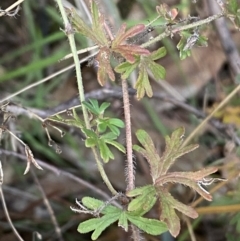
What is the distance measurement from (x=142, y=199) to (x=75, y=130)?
615 millimetres

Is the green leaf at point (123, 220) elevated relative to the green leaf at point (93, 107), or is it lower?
lower

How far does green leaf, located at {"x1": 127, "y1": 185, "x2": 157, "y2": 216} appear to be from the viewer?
725 millimetres

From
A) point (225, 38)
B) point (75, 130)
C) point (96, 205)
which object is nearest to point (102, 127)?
point (96, 205)

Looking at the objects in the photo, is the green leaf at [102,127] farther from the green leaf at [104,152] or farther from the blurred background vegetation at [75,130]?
the blurred background vegetation at [75,130]

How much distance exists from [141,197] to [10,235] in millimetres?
788

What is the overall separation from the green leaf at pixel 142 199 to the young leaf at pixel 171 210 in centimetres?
2

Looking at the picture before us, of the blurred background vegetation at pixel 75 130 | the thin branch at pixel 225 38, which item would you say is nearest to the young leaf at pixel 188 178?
the blurred background vegetation at pixel 75 130

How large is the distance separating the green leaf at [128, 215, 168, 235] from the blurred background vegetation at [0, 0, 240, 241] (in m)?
0.51

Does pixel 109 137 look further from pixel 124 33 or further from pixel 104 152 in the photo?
pixel 124 33

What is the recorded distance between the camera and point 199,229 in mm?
1459

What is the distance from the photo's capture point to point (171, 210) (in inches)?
29.1

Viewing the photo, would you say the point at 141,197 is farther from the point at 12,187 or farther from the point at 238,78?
the point at 12,187

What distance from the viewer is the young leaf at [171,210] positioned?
0.73 m

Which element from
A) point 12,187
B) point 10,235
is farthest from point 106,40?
point 12,187
